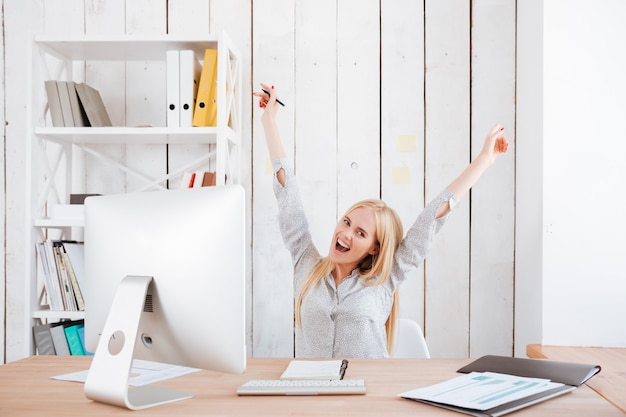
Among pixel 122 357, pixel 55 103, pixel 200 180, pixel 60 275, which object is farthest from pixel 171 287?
pixel 55 103

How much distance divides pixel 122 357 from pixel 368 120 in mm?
1775

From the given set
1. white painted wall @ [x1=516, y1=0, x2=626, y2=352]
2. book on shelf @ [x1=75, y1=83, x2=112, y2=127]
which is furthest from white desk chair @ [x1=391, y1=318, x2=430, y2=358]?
book on shelf @ [x1=75, y1=83, x2=112, y2=127]

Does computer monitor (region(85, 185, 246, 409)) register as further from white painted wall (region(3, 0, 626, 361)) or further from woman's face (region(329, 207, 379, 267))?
white painted wall (region(3, 0, 626, 361))

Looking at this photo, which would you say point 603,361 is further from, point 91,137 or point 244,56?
point 91,137

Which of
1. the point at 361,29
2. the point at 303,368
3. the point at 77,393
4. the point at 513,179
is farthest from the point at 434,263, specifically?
the point at 77,393

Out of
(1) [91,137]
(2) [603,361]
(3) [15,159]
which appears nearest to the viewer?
(2) [603,361]

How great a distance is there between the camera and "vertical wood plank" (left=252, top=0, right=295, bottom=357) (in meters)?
2.75

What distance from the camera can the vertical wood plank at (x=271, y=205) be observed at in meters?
2.75

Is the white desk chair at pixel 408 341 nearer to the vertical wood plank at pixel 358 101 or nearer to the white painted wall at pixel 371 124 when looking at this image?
the white painted wall at pixel 371 124

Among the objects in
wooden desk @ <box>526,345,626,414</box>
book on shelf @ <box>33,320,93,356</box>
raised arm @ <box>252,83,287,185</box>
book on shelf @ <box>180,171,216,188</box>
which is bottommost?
book on shelf @ <box>33,320,93,356</box>

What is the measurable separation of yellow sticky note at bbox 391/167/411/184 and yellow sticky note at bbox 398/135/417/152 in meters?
0.08

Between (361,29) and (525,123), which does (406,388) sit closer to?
(525,123)

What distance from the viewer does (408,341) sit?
2.13 meters

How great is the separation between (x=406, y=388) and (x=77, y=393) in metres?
0.69
